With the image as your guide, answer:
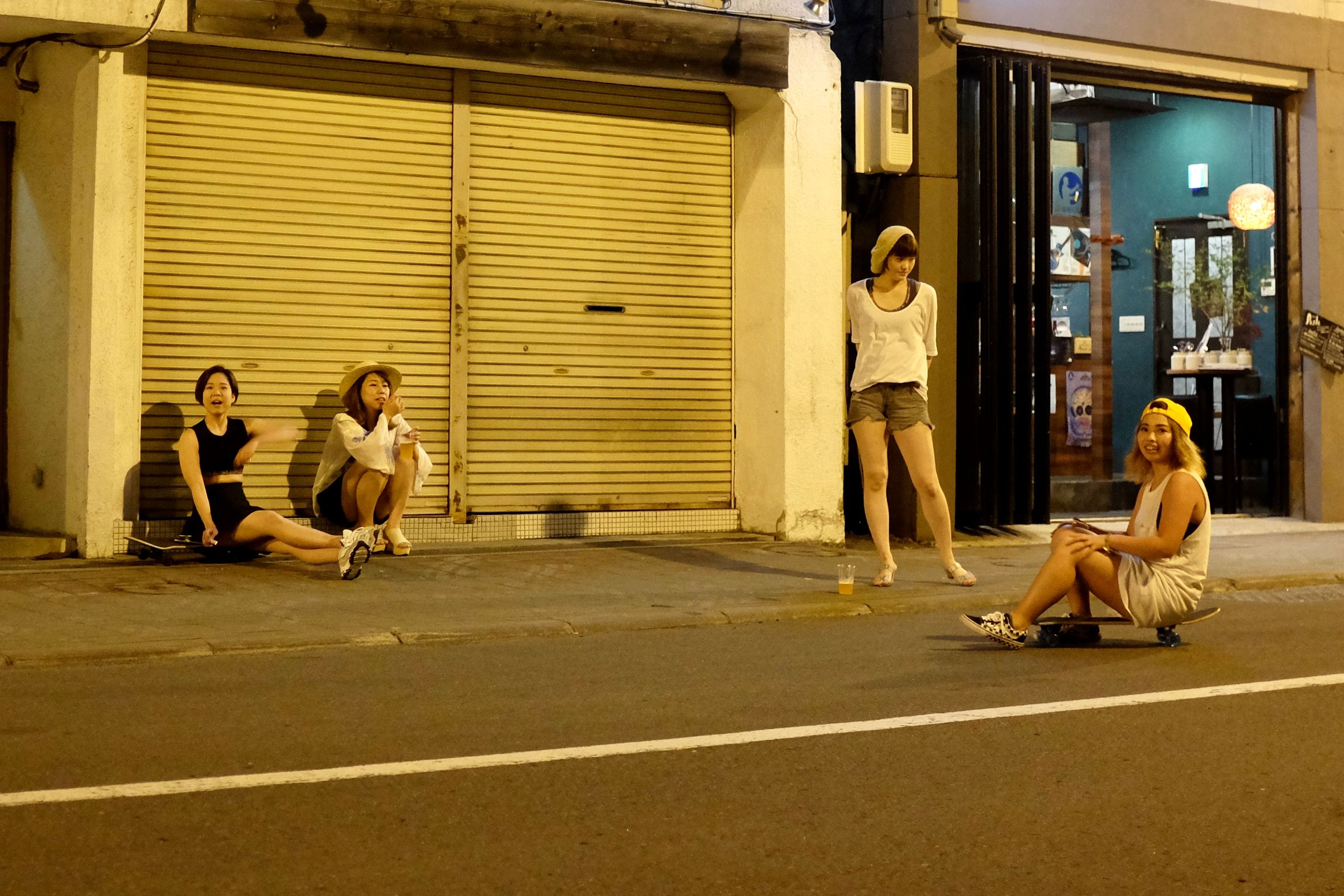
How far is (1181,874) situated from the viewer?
3.69m

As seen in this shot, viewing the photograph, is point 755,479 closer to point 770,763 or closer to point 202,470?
point 202,470

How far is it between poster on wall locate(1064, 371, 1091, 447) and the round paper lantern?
2.71 meters

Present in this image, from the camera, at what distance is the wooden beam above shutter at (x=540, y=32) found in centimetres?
1031

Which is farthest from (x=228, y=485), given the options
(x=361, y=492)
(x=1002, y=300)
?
(x=1002, y=300)

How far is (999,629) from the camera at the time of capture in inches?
278

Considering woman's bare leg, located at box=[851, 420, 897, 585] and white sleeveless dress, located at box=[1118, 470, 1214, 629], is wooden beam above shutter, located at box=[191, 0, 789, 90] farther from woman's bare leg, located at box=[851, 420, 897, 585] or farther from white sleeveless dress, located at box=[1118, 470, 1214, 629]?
white sleeveless dress, located at box=[1118, 470, 1214, 629]

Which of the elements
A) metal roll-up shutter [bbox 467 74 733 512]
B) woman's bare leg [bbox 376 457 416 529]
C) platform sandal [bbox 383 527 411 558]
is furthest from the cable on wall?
platform sandal [bbox 383 527 411 558]

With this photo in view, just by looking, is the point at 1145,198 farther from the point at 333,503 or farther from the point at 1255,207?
the point at 333,503

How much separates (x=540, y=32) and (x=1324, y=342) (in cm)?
840

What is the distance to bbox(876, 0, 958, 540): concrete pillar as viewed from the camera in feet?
41.3

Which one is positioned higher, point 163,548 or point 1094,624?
point 163,548

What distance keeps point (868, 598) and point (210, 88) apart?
18.9 ft

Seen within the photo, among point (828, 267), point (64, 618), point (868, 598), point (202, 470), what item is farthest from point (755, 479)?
point (64, 618)

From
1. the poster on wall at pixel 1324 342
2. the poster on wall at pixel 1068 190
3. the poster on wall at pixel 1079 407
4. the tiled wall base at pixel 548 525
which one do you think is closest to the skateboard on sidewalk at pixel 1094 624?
the tiled wall base at pixel 548 525
